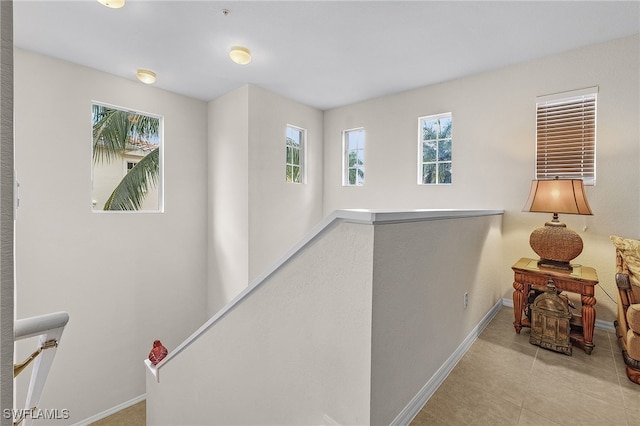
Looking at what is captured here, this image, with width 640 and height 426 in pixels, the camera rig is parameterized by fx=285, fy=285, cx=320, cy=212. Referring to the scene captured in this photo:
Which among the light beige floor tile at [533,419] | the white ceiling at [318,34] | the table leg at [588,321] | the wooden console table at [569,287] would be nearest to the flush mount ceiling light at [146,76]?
the white ceiling at [318,34]

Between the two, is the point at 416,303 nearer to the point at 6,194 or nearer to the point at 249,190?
the point at 6,194

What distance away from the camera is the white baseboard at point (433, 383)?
1296mm

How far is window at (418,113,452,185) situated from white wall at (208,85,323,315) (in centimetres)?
173

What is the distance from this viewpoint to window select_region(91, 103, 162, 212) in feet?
11.2

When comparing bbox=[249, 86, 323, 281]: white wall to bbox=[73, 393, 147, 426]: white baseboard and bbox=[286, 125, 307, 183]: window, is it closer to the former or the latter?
bbox=[286, 125, 307, 183]: window

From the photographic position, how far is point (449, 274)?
5.47 feet

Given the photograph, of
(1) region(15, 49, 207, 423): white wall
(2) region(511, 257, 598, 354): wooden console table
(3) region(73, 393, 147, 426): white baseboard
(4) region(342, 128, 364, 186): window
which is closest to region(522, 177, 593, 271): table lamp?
(2) region(511, 257, 598, 354): wooden console table

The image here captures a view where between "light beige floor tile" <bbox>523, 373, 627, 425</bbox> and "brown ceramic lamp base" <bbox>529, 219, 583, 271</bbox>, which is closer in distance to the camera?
"light beige floor tile" <bbox>523, 373, 627, 425</bbox>

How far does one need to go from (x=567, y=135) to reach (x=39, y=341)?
12.8 ft

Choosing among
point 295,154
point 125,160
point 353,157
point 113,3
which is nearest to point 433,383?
point 113,3

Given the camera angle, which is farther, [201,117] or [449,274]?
[201,117]

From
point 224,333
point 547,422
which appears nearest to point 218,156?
point 224,333

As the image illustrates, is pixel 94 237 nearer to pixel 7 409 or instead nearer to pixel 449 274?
pixel 7 409

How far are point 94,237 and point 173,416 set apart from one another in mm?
2260
